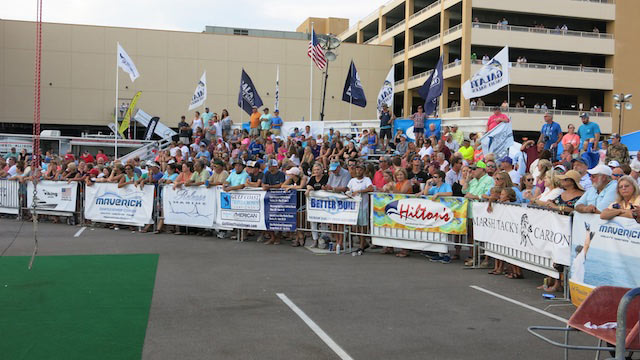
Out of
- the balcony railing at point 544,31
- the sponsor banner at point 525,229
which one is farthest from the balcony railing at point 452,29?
the sponsor banner at point 525,229

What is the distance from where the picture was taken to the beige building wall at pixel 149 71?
→ 45750 mm

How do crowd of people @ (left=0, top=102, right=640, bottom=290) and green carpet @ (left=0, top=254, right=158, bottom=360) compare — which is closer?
green carpet @ (left=0, top=254, right=158, bottom=360)

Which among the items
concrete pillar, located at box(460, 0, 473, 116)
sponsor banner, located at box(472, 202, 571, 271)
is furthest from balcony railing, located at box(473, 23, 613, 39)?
sponsor banner, located at box(472, 202, 571, 271)

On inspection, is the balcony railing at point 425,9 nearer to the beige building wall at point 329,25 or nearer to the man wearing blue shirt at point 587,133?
the beige building wall at point 329,25

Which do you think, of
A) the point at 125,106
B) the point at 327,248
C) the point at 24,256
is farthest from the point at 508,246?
the point at 125,106

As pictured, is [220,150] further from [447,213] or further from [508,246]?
[508,246]

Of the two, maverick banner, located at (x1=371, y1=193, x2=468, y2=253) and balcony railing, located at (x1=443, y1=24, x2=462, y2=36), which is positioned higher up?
balcony railing, located at (x1=443, y1=24, x2=462, y2=36)

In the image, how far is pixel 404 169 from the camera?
1381 cm

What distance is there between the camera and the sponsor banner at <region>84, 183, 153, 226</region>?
17.4 metres

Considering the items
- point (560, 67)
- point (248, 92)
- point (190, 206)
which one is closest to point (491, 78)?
point (190, 206)

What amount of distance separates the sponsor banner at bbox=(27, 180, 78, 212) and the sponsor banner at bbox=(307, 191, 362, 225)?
893 centimetres

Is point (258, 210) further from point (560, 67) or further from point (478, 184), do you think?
point (560, 67)

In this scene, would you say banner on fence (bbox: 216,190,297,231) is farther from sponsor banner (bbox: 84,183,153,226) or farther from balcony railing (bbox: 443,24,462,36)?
balcony railing (bbox: 443,24,462,36)

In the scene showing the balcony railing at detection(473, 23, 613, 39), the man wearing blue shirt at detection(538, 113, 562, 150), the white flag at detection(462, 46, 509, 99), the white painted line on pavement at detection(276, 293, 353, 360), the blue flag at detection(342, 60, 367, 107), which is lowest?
the white painted line on pavement at detection(276, 293, 353, 360)
